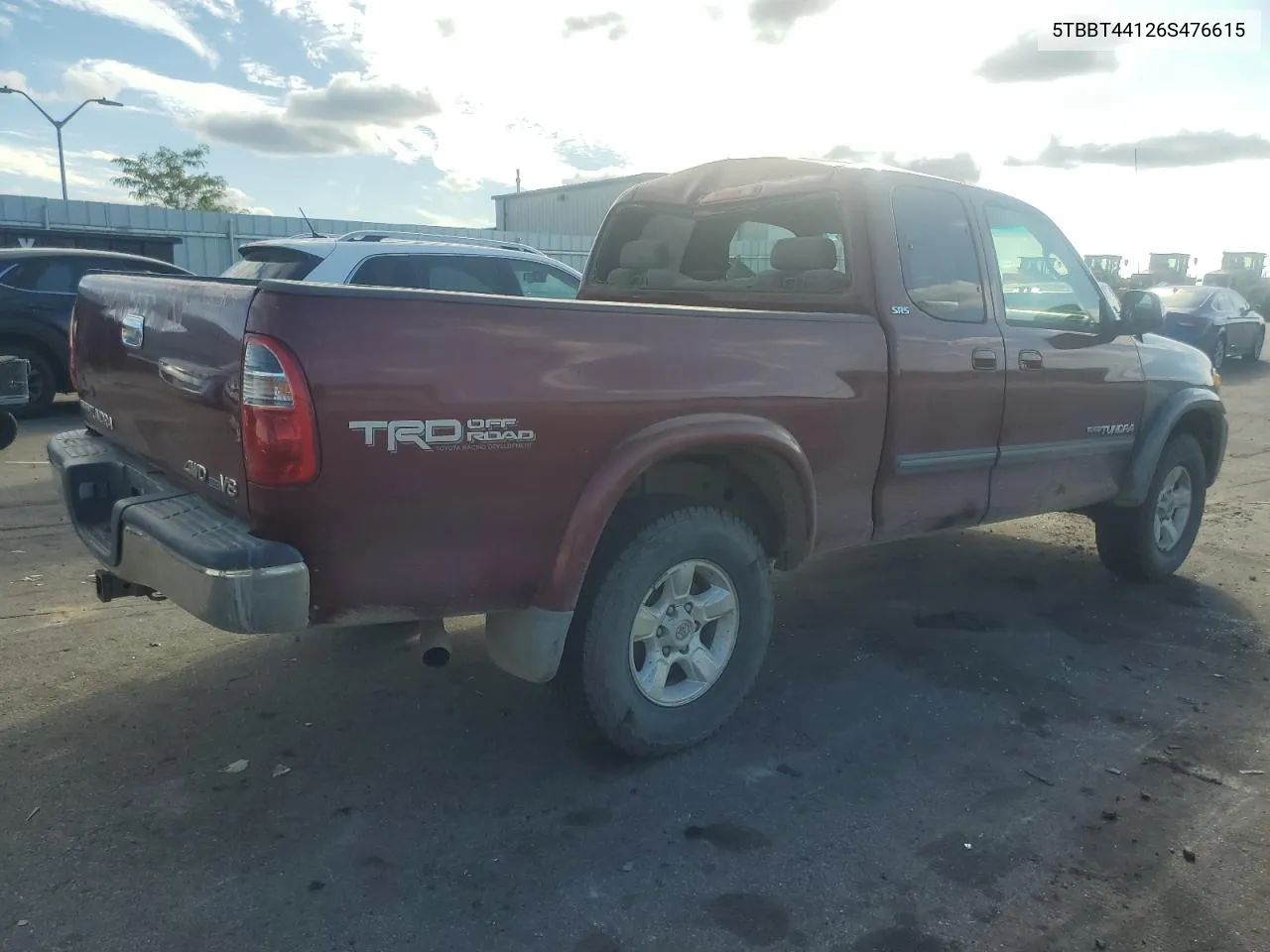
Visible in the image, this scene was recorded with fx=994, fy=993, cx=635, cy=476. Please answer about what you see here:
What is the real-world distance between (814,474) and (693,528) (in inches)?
24.7

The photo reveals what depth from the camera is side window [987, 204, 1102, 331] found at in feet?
14.9

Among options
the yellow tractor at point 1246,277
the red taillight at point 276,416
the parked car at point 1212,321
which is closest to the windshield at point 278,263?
the red taillight at point 276,416

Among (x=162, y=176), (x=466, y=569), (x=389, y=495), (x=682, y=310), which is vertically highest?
(x=162, y=176)

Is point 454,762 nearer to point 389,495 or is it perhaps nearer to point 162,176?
point 389,495

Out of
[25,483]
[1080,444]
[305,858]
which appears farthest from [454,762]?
[25,483]

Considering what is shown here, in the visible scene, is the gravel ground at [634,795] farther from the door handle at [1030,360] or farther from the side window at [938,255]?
the side window at [938,255]

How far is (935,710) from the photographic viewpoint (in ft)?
12.9

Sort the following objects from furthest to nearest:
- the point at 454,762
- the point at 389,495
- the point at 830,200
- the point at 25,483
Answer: the point at 25,483 → the point at 830,200 → the point at 454,762 → the point at 389,495

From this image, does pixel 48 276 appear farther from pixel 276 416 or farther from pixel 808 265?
pixel 276 416

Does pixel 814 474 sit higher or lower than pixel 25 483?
higher

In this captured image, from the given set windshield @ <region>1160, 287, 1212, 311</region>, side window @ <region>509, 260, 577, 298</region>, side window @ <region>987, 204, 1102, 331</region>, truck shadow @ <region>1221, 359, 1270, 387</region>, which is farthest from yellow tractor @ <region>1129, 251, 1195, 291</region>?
side window @ <region>987, 204, 1102, 331</region>

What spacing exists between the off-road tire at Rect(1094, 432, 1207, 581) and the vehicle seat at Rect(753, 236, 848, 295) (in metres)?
2.52

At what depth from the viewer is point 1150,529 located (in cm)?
549

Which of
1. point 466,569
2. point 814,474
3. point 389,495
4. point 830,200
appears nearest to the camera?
point 389,495
